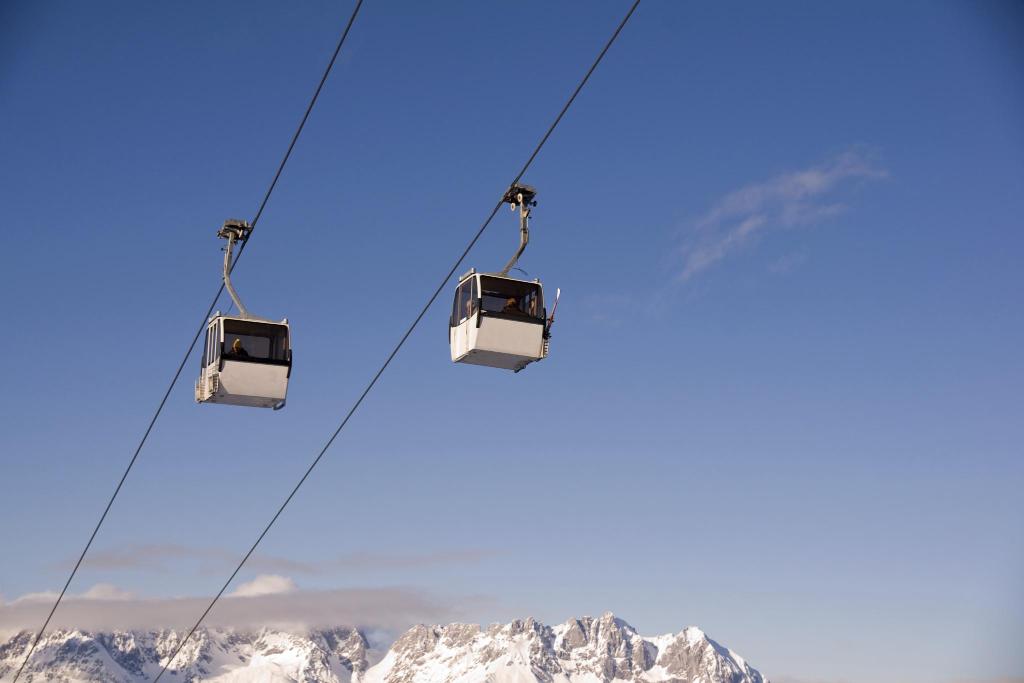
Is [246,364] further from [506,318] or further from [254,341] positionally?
[506,318]

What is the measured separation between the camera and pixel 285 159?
110 ft

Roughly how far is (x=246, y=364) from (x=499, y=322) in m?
7.65

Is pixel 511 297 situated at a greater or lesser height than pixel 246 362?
greater

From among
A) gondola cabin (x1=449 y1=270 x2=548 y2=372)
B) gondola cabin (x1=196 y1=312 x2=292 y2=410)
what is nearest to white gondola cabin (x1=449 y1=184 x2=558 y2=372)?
gondola cabin (x1=449 y1=270 x2=548 y2=372)

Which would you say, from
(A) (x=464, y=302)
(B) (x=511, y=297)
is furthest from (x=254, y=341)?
(B) (x=511, y=297)

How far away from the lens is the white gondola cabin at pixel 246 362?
37.8 metres

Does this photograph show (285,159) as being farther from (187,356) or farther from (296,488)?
(296,488)

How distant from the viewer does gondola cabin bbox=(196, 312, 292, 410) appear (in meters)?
37.8

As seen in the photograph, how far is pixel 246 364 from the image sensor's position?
124 ft

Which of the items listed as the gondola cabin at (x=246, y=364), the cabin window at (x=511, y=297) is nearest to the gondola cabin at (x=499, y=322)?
the cabin window at (x=511, y=297)

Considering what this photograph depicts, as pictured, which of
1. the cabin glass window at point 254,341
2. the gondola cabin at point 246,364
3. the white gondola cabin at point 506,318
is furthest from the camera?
the cabin glass window at point 254,341

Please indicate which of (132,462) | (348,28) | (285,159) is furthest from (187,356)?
(348,28)

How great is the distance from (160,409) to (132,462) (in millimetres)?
3483

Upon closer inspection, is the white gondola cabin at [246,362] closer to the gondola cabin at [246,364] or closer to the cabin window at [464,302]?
the gondola cabin at [246,364]
